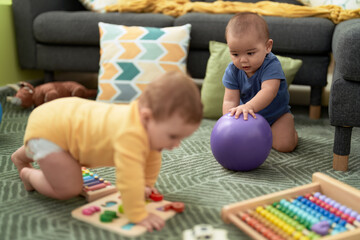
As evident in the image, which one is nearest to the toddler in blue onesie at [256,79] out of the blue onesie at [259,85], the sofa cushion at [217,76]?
the blue onesie at [259,85]

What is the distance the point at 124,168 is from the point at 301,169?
2.40ft

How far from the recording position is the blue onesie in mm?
1499

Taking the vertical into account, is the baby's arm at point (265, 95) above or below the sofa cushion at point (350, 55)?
below

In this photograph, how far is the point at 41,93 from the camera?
2.14 meters

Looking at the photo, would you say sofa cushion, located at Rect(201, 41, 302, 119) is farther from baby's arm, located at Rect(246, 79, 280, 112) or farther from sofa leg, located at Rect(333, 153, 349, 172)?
sofa leg, located at Rect(333, 153, 349, 172)

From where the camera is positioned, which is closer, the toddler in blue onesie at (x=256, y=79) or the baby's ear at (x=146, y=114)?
the baby's ear at (x=146, y=114)

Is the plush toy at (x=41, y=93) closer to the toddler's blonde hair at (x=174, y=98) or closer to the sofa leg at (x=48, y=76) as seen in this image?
the sofa leg at (x=48, y=76)

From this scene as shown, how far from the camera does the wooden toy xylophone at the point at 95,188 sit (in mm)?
1155

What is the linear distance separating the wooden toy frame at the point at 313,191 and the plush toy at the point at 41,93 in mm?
1388

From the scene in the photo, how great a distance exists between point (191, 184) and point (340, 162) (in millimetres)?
527

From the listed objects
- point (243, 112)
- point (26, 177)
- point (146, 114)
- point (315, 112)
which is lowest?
point (315, 112)

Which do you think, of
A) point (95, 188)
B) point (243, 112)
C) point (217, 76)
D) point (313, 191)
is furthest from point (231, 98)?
point (95, 188)

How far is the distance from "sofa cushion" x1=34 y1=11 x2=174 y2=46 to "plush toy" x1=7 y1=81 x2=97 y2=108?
0.85 feet

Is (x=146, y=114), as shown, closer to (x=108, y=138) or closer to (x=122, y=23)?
(x=108, y=138)
